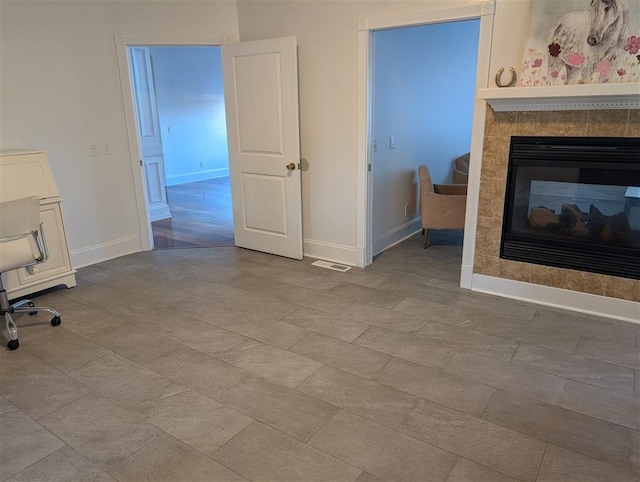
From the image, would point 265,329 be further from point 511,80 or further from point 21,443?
point 511,80

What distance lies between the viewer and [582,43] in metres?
2.78

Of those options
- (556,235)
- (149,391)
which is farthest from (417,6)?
(149,391)

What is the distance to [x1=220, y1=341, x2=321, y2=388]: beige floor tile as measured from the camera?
251 centimetres

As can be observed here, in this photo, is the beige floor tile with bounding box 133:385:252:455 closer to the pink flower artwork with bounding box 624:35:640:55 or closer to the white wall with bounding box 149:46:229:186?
the pink flower artwork with bounding box 624:35:640:55

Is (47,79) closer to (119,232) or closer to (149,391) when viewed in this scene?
(119,232)

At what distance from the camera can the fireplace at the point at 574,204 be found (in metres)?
2.94

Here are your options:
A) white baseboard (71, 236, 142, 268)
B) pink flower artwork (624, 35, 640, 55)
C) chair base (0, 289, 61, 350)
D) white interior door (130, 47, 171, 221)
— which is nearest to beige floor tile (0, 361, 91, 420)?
chair base (0, 289, 61, 350)

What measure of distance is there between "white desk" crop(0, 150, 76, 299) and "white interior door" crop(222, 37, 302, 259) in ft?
5.64

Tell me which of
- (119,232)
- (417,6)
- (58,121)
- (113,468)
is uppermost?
(417,6)

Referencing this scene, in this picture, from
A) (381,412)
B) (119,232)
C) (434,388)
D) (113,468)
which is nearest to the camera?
(113,468)

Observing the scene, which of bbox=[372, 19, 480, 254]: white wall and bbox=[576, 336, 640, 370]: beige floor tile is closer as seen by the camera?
bbox=[576, 336, 640, 370]: beige floor tile

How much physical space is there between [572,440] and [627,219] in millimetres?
1750

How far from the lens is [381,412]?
220 centimetres

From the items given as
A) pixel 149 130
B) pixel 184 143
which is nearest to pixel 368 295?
pixel 149 130
